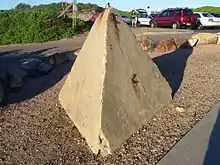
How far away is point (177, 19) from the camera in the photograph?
38.9 meters

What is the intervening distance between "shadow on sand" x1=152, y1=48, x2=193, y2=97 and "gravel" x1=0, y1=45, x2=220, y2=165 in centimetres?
33

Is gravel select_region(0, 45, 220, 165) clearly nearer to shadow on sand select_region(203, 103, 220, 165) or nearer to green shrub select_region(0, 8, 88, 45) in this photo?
shadow on sand select_region(203, 103, 220, 165)

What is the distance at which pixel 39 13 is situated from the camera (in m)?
30.5

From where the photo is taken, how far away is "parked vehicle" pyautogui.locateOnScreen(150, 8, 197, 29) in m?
38.4

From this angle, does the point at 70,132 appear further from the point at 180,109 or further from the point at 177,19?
the point at 177,19

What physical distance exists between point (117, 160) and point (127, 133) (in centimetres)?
75

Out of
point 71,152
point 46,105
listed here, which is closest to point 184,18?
point 46,105

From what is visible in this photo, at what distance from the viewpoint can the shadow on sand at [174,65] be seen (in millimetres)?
10414

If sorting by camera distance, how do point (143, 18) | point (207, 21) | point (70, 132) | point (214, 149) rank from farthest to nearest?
point (143, 18), point (207, 21), point (70, 132), point (214, 149)

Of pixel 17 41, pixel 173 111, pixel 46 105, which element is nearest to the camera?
pixel 173 111

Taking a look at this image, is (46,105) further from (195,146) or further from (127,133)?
(195,146)

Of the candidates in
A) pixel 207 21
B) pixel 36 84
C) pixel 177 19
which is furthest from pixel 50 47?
pixel 207 21

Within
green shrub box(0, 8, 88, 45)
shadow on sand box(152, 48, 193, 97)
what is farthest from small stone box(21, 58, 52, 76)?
green shrub box(0, 8, 88, 45)

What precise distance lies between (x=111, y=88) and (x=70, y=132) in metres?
1.05
